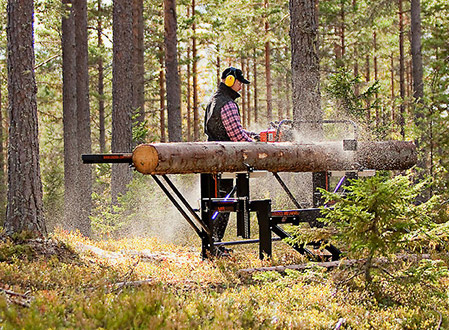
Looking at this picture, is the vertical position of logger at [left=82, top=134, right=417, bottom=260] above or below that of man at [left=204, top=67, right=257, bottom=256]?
below

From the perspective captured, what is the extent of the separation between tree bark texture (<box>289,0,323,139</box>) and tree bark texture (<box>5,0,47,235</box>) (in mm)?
5268

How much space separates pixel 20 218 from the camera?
9.16 metres

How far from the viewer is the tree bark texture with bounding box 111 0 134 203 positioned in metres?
15.5

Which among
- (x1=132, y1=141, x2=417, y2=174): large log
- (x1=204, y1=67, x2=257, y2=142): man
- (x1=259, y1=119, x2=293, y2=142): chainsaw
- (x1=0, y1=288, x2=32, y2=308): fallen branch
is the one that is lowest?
(x1=0, y1=288, x2=32, y2=308): fallen branch

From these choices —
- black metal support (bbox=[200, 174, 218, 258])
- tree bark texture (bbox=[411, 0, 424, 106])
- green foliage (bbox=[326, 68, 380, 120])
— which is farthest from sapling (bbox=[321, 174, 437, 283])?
tree bark texture (bbox=[411, 0, 424, 106])

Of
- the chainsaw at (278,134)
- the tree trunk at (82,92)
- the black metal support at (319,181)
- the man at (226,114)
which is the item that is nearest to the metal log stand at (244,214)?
the black metal support at (319,181)

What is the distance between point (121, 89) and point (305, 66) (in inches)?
255

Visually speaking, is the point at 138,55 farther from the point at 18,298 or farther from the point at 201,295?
the point at 18,298

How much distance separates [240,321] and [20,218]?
542cm

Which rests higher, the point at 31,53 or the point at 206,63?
the point at 206,63

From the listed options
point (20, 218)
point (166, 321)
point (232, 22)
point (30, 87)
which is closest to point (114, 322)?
point (166, 321)

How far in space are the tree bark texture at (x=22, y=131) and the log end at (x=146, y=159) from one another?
2918mm

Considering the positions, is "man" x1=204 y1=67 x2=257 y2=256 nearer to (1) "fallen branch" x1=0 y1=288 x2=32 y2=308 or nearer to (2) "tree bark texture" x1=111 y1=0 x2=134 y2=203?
(1) "fallen branch" x1=0 y1=288 x2=32 y2=308

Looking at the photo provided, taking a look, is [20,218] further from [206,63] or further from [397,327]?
[206,63]
